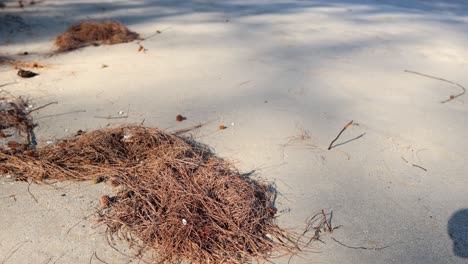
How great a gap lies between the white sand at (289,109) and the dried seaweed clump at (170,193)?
126 mm

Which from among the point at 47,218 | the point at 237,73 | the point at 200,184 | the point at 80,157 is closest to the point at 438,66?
the point at 237,73

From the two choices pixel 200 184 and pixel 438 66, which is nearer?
pixel 200 184

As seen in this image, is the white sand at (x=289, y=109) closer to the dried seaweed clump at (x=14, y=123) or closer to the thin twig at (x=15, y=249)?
the thin twig at (x=15, y=249)

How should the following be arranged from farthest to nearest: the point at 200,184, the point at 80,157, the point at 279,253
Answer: the point at 80,157 < the point at 200,184 < the point at 279,253

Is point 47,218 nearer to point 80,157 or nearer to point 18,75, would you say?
point 80,157

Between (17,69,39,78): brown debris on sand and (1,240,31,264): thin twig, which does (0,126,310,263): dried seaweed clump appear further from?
(17,69,39,78): brown debris on sand

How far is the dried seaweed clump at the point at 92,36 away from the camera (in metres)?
4.98

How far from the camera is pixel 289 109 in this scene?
143 inches

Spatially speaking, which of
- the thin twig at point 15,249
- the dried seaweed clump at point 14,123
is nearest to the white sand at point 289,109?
the thin twig at point 15,249

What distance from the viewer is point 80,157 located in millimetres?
2646

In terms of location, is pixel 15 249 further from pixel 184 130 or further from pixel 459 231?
pixel 459 231

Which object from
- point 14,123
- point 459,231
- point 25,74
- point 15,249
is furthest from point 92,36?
point 459,231

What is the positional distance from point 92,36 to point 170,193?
11.5ft

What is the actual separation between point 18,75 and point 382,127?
337 centimetres
